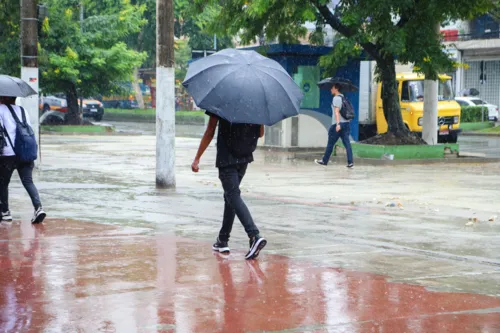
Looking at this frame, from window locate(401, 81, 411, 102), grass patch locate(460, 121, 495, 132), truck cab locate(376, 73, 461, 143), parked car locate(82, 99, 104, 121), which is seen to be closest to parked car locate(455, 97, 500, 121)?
grass patch locate(460, 121, 495, 132)

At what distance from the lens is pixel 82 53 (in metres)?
39.6

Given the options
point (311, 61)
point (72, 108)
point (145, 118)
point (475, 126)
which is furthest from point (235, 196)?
point (145, 118)

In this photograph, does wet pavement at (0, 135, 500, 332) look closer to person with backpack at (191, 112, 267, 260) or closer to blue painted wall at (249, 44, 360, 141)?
person with backpack at (191, 112, 267, 260)

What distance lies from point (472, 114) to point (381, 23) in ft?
84.5

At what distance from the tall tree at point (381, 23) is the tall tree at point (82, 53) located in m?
16.1

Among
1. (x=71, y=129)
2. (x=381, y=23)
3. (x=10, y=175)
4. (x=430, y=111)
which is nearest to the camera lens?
(x=10, y=175)

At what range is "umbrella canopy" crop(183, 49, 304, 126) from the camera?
27.8 feet

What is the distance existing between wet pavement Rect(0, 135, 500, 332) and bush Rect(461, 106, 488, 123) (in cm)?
3087

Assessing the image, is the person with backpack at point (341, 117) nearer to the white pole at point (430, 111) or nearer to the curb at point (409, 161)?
the curb at point (409, 161)

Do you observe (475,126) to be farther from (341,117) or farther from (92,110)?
(341,117)

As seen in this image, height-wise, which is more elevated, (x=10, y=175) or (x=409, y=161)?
(x=10, y=175)

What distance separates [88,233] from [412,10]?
14.3 meters

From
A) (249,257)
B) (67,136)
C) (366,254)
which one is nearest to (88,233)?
(249,257)

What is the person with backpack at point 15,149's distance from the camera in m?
11.0
